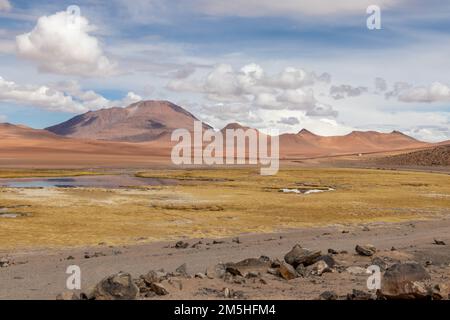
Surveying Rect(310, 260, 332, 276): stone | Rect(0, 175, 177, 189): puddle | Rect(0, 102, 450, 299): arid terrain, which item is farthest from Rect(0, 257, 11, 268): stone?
Rect(0, 175, 177, 189): puddle

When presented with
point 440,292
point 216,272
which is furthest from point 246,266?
point 440,292

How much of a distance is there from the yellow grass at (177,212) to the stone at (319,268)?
10.5 m

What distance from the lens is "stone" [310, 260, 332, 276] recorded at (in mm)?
14289

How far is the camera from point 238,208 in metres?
36.4

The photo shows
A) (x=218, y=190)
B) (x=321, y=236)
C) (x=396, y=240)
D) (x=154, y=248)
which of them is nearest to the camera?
(x=154, y=248)

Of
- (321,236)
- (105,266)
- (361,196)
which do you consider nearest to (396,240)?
(321,236)

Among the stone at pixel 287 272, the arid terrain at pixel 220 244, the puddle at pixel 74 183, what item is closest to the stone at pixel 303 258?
the arid terrain at pixel 220 244

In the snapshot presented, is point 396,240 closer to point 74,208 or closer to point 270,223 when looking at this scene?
point 270,223

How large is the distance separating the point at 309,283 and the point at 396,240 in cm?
1014

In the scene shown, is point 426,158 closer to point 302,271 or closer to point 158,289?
point 302,271

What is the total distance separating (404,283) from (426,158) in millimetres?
128740

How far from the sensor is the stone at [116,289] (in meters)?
10.9

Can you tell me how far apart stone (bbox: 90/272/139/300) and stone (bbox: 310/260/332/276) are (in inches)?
200

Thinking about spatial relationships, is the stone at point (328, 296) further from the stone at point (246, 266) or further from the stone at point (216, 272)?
the stone at point (216, 272)
